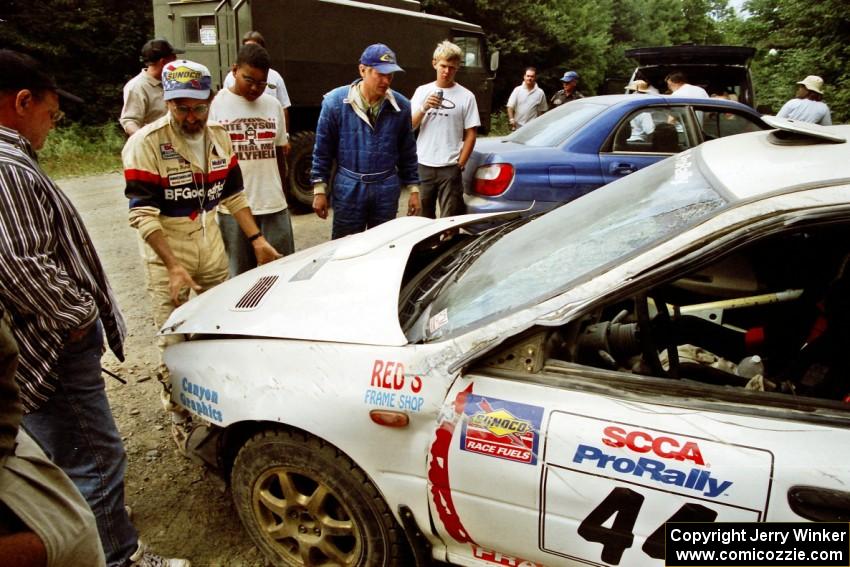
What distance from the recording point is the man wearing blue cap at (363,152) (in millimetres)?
3861

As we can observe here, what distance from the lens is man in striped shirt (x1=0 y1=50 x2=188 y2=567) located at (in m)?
1.71

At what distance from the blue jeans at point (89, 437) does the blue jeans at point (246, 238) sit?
62.8 inches

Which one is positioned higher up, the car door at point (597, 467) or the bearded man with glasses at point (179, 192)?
the bearded man with glasses at point (179, 192)

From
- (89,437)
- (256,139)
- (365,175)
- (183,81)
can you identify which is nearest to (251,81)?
(256,139)

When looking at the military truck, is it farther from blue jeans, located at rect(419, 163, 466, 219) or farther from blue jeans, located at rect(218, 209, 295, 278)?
blue jeans, located at rect(218, 209, 295, 278)

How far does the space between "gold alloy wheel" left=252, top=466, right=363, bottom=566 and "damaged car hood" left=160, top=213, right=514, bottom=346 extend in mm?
486

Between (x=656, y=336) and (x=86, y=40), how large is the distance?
15543 mm

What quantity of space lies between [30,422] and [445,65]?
12.6ft

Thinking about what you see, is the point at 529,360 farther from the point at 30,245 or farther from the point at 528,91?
the point at 528,91

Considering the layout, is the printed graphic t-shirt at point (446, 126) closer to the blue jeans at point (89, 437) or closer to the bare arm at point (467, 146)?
the bare arm at point (467, 146)

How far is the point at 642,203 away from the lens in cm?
204

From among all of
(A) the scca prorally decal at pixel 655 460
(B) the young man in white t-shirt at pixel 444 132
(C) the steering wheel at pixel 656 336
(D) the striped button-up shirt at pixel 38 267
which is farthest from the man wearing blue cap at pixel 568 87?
(A) the scca prorally decal at pixel 655 460

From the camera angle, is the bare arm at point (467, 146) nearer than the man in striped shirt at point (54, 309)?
No

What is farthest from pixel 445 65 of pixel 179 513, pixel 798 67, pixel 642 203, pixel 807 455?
pixel 798 67
